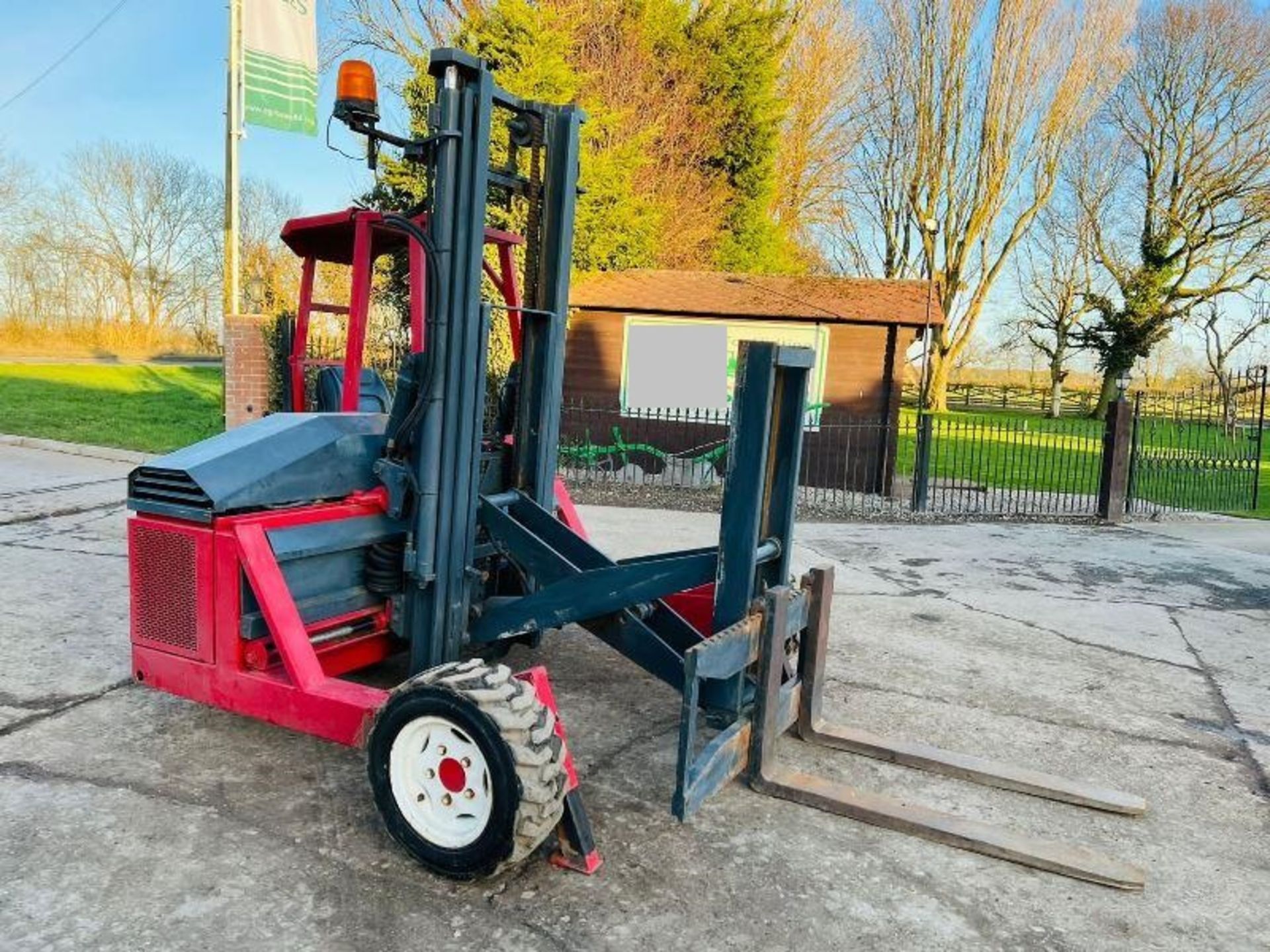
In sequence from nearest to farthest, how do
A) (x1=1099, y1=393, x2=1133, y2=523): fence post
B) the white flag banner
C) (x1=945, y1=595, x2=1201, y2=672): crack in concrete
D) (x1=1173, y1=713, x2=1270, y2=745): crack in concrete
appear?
(x1=1173, y1=713, x2=1270, y2=745): crack in concrete → (x1=945, y1=595, x2=1201, y2=672): crack in concrete → (x1=1099, y1=393, x2=1133, y2=523): fence post → the white flag banner

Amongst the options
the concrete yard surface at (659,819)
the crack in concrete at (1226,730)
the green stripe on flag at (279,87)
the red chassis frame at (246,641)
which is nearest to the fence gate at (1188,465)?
the concrete yard surface at (659,819)

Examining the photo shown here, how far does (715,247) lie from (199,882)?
22.1 meters

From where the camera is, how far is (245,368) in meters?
14.8

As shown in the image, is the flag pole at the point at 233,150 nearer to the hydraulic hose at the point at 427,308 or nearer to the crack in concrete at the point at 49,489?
the crack in concrete at the point at 49,489

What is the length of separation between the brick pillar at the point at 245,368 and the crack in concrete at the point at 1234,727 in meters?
13.1

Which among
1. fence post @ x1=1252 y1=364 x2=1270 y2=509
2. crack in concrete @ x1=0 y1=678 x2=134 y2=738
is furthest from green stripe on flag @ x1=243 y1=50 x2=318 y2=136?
fence post @ x1=1252 y1=364 x2=1270 y2=509

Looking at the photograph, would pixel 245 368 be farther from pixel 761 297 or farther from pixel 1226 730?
pixel 1226 730

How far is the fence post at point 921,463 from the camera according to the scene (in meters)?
12.4

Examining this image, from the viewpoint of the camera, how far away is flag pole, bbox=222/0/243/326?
15.8 metres

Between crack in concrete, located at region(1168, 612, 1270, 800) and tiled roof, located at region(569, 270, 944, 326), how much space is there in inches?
357

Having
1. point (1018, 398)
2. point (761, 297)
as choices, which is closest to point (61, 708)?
point (761, 297)

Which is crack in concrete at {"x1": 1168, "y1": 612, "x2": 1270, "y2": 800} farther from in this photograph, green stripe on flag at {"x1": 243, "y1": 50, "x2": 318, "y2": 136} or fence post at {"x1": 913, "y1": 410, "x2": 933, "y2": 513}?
green stripe on flag at {"x1": 243, "y1": 50, "x2": 318, "y2": 136}

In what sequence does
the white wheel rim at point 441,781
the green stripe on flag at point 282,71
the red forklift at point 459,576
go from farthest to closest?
1. the green stripe on flag at point 282,71
2. the red forklift at point 459,576
3. the white wheel rim at point 441,781

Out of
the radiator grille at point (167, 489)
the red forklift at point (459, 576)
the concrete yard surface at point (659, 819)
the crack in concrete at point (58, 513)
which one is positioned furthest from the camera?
the crack in concrete at point (58, 513)
